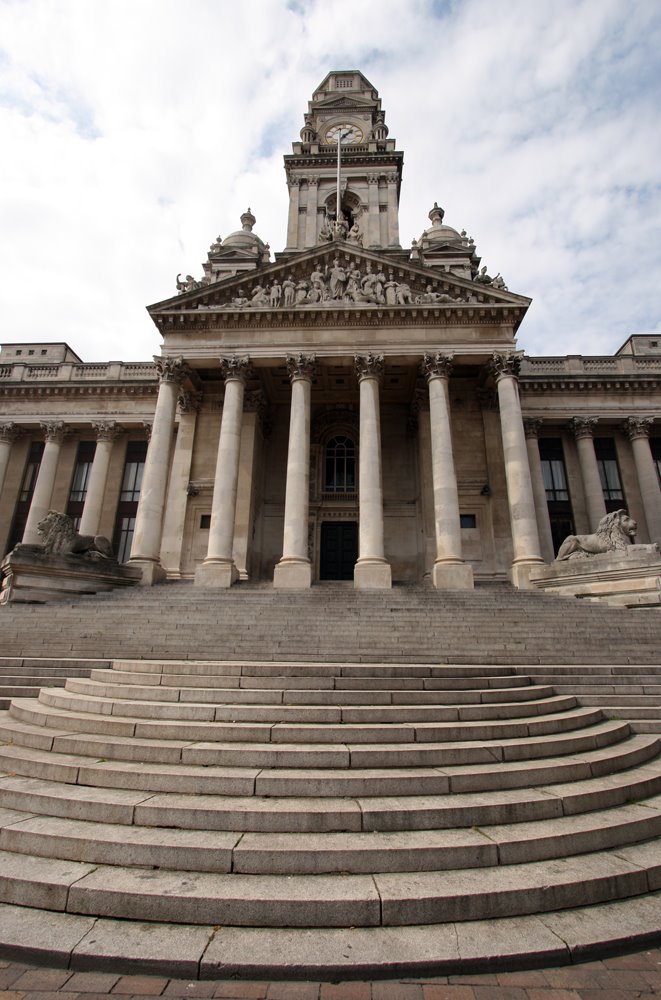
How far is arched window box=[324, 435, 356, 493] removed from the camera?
2842 centimetres

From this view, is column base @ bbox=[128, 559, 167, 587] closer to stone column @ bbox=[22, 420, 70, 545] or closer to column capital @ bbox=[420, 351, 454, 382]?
stone column @ bbox=[22, 420, 70, 545]

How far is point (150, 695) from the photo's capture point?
7629 mm

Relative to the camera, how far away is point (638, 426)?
95.1 feet

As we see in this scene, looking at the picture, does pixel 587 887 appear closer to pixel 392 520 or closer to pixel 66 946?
pixel 66 946

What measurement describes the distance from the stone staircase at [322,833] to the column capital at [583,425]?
982 inches

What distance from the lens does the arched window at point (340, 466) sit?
28.4 m

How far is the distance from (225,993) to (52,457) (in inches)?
1284

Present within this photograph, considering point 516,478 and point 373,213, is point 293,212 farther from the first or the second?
point 516,478

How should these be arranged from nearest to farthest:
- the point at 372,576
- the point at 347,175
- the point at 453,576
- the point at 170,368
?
the point at 372,576 → the point at 453,576 → the point at 170,368 → the point at 347,175

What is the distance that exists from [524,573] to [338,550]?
1040 centimetres

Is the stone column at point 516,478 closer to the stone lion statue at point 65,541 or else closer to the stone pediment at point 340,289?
the stone pediment at point 340,289

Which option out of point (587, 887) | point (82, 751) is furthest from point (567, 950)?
point (82, 751)

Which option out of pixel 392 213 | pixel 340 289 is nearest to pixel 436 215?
pixel 392 213

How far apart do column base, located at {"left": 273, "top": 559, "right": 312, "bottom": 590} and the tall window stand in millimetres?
17169
